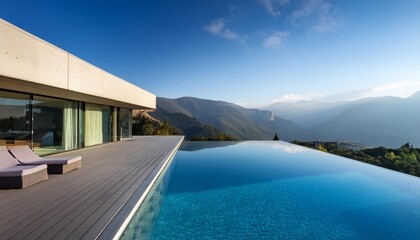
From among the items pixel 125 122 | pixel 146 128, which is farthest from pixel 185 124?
pixel 125 122

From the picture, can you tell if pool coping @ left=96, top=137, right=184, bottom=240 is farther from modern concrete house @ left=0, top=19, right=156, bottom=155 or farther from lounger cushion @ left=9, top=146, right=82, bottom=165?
modern concrete house @ left=0, top=19, right=156, bottom=155

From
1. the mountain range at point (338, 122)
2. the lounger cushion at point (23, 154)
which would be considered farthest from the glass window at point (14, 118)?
the mountain range at point (338, 122)

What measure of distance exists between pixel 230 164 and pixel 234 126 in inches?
4021

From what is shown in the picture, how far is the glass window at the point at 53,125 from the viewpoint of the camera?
8547 millimetres

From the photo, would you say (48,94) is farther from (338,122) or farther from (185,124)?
(338,122)

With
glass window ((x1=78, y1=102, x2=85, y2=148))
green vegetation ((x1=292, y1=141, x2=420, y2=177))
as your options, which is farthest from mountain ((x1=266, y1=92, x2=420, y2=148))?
glass window ((x1=78, y1=102, x2=85, y2=148))

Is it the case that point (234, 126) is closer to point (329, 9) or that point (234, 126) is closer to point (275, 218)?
point (329, 9)

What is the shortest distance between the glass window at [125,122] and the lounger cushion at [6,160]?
1150 centimetres

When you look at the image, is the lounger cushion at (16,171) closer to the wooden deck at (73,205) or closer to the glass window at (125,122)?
the wooden deck at (73,205)

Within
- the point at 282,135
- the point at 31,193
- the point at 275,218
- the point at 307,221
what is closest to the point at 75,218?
the point at 31,193

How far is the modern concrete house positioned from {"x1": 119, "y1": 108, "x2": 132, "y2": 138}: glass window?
264cm

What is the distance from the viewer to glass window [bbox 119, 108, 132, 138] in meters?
17.0

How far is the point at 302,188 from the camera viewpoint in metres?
6.41

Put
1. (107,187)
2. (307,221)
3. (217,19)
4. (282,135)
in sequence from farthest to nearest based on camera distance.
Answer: (282,135) < (217,19) < (107,187) < (307,221)
